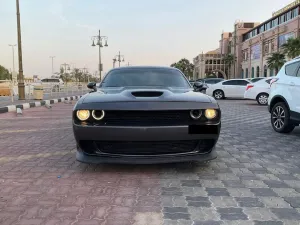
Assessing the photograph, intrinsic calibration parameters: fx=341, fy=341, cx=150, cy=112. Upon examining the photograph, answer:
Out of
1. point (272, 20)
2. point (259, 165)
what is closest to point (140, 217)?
point (259, 165)

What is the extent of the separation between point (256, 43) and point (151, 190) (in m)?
74.1

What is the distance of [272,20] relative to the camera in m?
64.3

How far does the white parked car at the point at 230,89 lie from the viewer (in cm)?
2142

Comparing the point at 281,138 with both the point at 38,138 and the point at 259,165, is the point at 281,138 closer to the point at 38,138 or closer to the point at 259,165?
the point at 259,165

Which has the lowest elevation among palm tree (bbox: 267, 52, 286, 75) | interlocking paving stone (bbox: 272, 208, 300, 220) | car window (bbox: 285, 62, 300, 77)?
interlocking paving stone (bbox: 272, 208, 300, 220)

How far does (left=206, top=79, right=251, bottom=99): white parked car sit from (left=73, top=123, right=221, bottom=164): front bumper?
1785cm

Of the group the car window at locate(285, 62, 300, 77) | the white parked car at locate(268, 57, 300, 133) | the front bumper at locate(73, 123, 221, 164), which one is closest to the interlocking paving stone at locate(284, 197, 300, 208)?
the front bumper at locate(73, 123, 221, 164)

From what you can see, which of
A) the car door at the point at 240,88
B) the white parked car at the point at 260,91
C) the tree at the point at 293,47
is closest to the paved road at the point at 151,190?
→ the white parked car at the point at 260,91

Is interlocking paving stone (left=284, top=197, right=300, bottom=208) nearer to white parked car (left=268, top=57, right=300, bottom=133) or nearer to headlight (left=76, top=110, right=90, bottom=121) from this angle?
headlight (left=76, top=110, right=90, bottom=121)

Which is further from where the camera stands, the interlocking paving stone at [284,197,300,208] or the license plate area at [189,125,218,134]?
the license plate area at [189,125,218,134]

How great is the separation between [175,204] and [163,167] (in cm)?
130

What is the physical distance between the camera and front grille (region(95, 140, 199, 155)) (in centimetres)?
402

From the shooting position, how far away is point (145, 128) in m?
3.90

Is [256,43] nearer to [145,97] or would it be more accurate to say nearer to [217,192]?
[145,97]
